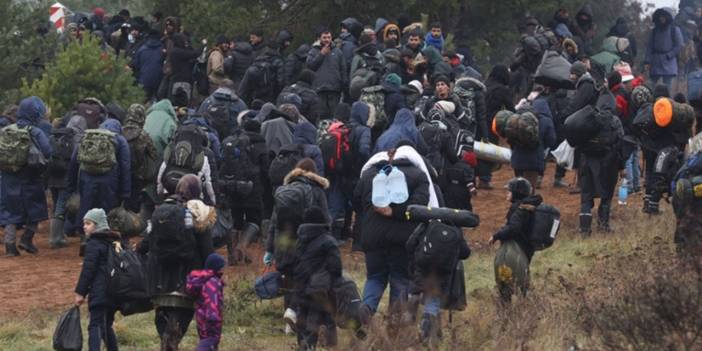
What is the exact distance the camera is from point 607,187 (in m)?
19.3

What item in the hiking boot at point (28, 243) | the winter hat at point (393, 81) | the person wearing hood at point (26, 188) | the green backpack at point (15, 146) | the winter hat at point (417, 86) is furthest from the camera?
the winter hat at point (417, 86)

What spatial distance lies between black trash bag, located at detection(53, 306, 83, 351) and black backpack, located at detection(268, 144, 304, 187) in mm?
4681

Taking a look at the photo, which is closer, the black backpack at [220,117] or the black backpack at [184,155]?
the black backpack at [184,155]

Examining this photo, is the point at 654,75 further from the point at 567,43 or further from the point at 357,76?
the point at 357,76

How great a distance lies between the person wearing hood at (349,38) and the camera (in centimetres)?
2436

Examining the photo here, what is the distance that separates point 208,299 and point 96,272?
108cm

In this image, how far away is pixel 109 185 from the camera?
1819 cm

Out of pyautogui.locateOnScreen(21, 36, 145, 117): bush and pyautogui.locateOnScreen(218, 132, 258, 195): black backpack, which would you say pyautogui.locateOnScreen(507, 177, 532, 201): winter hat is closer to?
pyautogui.locateOnScreen(218, 132, 258, 195): black backpack

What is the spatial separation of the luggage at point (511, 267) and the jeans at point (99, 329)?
329 centimetres

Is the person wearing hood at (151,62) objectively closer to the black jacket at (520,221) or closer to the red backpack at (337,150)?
the red backpack at (337,150)

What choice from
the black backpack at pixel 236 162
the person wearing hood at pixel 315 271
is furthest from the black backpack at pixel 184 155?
the person wearing hood at pixel 315 271

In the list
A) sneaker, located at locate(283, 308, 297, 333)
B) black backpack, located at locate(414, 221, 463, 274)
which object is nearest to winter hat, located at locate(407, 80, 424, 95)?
black backpack, located at locate(414, 221, 463, 274)

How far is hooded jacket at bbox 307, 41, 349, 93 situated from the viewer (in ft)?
76.8

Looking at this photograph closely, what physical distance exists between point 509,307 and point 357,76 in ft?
31.3
